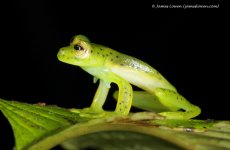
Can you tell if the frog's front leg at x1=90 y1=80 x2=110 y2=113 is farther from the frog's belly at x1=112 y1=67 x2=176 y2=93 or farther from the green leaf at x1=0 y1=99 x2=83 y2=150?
the green leaf at x1=0 y1=99 x2=83 y2=150

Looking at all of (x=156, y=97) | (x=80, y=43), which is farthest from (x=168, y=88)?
(x=80, y=43)

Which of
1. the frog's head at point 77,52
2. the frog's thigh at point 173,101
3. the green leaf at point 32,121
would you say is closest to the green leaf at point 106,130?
the green leaf at point 32,121

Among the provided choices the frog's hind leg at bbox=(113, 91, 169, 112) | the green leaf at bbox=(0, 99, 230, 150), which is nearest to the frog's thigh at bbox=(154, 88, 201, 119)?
the frog's hind leg at bbox=(113, 91, 169, 112)

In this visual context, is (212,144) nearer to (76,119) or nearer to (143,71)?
(76,119)

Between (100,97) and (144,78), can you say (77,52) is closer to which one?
(100,97)

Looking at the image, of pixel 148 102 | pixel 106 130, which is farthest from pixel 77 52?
pixel 106 130

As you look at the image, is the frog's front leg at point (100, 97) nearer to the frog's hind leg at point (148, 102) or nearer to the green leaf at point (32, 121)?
the frog's hind leg at point (148, 102)
